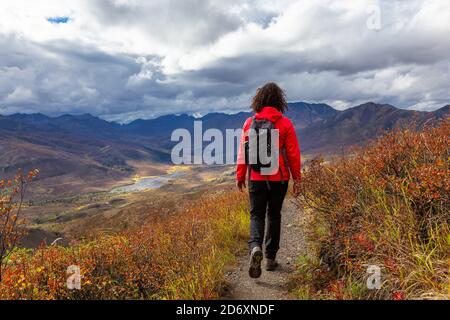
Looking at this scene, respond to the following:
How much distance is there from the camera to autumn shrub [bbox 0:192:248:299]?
4.50 meters

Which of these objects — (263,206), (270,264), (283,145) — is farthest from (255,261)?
(283,145)

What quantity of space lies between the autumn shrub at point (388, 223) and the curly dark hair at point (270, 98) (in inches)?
61.6

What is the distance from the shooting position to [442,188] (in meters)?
4.41

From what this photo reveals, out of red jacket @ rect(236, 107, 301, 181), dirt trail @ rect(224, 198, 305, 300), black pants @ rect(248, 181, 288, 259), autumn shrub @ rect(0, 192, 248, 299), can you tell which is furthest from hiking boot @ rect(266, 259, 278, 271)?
red jacket @ rect(236, 107, 301, 181)

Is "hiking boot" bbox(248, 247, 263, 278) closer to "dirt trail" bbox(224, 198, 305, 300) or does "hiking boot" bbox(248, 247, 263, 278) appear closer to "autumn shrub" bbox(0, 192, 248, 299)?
"dirt trail" bbox(224, 198, 305, 300)

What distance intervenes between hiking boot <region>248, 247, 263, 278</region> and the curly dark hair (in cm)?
226

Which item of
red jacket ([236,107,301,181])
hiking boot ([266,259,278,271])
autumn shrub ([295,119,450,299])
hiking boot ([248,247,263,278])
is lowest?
hiking boot ([266,259,278,271])

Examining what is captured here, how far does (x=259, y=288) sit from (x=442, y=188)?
296 centimetres

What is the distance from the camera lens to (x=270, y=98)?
5.33m

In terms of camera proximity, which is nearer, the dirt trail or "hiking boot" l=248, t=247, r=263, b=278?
the dirt trail

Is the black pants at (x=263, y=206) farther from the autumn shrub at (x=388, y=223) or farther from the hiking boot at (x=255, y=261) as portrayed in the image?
the autumn shrub at (x=388, y=223)
